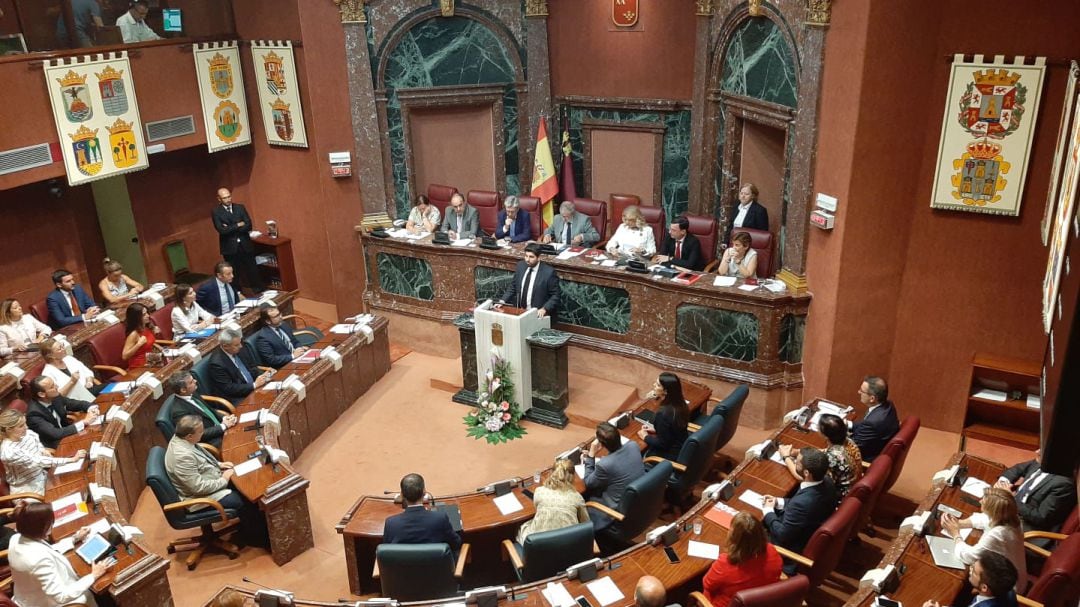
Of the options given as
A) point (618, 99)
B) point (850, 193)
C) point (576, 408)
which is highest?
point (618, 99)

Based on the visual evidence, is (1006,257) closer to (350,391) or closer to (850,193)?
(850,193)

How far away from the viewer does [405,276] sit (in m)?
9.91

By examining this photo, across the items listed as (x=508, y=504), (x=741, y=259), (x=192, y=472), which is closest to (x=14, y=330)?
(x=192, y=472)

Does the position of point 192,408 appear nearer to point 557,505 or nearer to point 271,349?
point 271,349

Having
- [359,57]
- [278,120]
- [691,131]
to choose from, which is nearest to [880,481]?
[691,131]

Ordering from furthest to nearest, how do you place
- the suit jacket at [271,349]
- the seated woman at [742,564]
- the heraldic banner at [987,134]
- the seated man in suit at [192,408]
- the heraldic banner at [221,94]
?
the heraldic banner at [221,94]
the suit jacket at [271,349]
the seated man in suit at [192,408]
the heraldic banner at [987,134]
the seated woman at [742,564]

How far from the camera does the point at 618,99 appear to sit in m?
10.1

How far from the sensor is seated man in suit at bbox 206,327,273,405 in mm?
7570

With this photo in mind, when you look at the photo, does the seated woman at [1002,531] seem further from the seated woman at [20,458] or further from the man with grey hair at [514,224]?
the seated woman at [20,458]

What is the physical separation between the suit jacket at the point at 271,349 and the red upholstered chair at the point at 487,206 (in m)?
3.01

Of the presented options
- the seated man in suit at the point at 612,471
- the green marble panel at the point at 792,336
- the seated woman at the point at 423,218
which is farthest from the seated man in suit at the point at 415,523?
the seated woman at the point at 423,218

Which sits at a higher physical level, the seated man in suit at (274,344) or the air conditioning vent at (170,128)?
the air conditioning vent at (170,128)

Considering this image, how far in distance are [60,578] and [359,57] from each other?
21.3ft

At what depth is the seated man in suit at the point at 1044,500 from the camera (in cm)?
534
